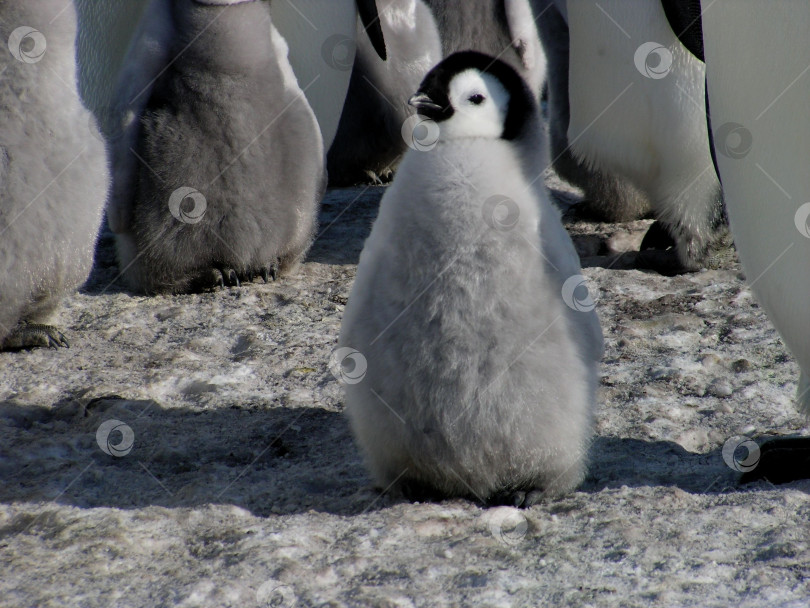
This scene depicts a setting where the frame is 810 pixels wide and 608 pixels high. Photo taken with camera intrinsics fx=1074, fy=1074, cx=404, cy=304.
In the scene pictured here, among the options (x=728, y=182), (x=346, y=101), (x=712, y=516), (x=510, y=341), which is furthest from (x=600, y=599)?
(x=346, y=101)

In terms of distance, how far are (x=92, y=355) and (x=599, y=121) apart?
1.73 metres

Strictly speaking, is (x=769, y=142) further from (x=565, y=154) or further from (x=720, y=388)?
(x=565, y=154)

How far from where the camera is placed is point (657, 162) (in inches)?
128

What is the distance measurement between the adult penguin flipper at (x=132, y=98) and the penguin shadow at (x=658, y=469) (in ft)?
5.17

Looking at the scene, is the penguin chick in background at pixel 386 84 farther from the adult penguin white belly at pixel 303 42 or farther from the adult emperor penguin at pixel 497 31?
the adult penguin white belly at pixel 303 42

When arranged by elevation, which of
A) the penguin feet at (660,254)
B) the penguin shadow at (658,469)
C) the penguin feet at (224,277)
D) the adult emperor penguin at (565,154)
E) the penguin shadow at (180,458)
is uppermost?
the adult emperor penguin at (565,154)

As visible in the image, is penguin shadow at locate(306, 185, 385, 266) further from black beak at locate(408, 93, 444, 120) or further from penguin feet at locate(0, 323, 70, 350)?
black beak at locate(408, 93, 444, 120)

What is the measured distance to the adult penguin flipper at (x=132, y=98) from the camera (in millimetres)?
2949

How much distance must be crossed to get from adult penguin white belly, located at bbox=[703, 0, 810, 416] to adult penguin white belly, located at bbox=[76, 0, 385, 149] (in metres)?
1.81

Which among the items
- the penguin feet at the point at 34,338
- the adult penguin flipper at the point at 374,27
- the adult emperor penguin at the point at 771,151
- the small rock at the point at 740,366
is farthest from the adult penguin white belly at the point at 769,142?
the adult penguin flipper at the point at 374,27

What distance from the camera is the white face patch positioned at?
1.70m

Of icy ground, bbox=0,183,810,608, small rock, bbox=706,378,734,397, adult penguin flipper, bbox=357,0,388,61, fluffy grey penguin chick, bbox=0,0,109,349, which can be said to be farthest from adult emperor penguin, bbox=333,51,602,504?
adult penguin flipper, bbox=357,0,388,61

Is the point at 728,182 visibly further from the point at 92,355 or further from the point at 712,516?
the point at 92,355

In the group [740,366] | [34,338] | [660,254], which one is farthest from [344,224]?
[740,366]
